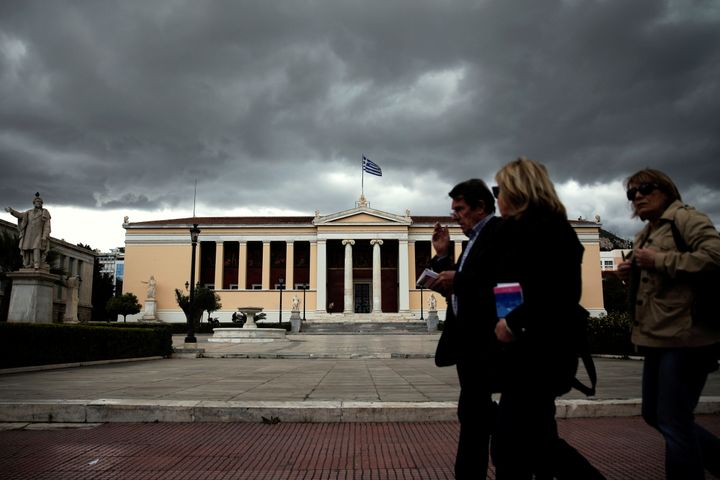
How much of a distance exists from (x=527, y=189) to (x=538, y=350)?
0.81m

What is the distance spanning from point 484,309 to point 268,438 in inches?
118

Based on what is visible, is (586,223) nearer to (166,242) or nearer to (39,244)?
(166,242)

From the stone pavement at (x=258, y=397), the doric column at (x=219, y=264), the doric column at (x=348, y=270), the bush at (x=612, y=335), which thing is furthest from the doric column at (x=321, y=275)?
the stone pavement at (x=258, y=397)

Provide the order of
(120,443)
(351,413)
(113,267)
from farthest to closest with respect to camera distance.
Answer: (113,267) < (351,413) < (120,443)

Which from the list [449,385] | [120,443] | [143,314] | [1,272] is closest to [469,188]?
[120,443]

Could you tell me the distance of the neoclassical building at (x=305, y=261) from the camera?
55.7 metres

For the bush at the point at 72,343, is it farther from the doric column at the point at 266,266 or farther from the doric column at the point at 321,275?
the doric column at the point at 266,266

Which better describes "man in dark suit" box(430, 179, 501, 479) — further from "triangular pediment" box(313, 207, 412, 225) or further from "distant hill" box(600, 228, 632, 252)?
"distant hill" box(600, 228, 632, 252)

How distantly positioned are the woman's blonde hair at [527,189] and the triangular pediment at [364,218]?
5290cm

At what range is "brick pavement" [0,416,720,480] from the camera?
12.6ft

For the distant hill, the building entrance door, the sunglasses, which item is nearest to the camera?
the sunglasses

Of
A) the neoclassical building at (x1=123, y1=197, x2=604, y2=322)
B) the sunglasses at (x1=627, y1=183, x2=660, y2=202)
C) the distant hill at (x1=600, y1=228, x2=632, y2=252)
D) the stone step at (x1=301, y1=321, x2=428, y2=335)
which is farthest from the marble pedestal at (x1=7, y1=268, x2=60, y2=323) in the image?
the distant hill at (x1=600, y1=228, x2=632, y2=252)

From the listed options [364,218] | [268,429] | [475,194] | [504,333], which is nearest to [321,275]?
[364,218]

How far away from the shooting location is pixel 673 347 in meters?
2.73
